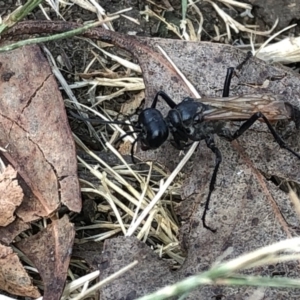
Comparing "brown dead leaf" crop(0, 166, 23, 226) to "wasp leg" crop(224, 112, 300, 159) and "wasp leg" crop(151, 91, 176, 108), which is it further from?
"wasp leg" crop(224, 112, 300, 159)

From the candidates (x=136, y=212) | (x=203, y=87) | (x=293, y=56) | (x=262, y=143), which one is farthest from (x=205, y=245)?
(x=293, y=56)

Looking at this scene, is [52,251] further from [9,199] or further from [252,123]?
[252,123]

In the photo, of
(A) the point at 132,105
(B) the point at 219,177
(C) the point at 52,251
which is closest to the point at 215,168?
(B) the point at 219,177

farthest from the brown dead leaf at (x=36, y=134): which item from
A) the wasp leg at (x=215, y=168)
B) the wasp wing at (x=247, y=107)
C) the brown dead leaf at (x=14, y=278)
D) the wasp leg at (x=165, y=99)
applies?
the wasp wing at (x=247, y=107)

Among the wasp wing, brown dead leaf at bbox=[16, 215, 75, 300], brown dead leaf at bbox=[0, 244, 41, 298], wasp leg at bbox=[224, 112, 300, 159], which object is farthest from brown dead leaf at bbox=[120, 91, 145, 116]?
brown dead leaf at bbox=[0, 244, 41, 298]

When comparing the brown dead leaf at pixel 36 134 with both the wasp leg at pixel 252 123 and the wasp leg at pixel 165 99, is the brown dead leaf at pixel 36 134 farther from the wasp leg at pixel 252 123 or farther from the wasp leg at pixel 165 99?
the wasp leg at pixel 252 123

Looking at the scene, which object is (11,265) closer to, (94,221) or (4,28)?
(94,221)
